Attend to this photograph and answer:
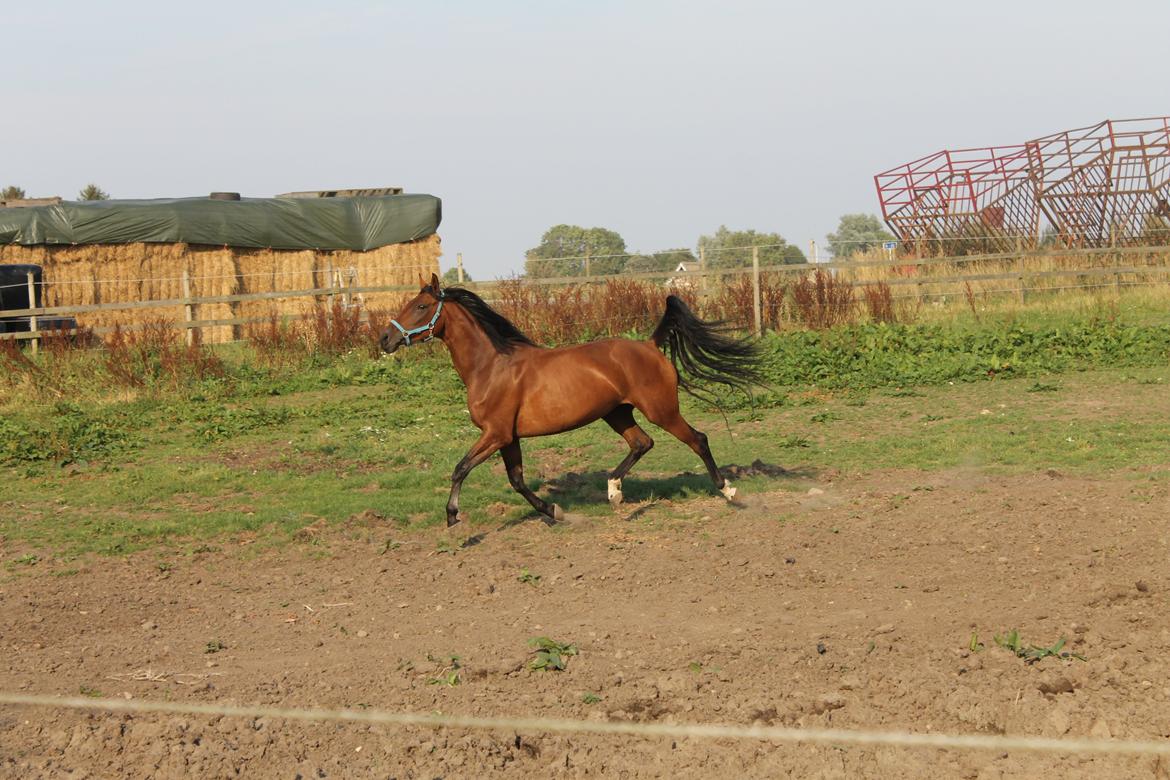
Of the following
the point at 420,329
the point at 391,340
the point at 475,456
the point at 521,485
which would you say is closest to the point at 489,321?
the point at 420,329

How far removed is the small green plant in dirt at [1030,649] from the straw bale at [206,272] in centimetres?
2024

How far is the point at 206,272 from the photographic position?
2698 cm

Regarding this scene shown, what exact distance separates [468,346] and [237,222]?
19278 mm

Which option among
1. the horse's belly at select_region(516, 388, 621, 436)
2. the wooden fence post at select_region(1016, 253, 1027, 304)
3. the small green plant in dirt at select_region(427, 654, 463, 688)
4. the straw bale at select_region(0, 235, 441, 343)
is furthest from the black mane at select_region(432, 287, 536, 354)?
the wooden fence post at select_region(1016, 253, 1027, 304)

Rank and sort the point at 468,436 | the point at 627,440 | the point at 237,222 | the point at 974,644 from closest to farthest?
the point at 974,644, the point at 627,440, the point at 468,436, the point at 237,222

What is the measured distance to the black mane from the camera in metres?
9.66

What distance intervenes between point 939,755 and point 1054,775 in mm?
443

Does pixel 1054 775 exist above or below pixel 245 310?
below

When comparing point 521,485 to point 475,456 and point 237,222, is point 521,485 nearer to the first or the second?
point 475,456

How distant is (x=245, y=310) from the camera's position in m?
27.3

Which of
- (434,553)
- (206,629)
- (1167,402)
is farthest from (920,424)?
(206,629)

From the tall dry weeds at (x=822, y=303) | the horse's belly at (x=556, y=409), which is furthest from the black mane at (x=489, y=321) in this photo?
the tall dry weeds at (x=822, y=303)

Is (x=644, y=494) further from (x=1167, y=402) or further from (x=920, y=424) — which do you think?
(x=1167, y=402)

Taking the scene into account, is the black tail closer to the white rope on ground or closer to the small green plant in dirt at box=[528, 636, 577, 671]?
the small green plant in dirt at box=[528, 636, 577, 671]
